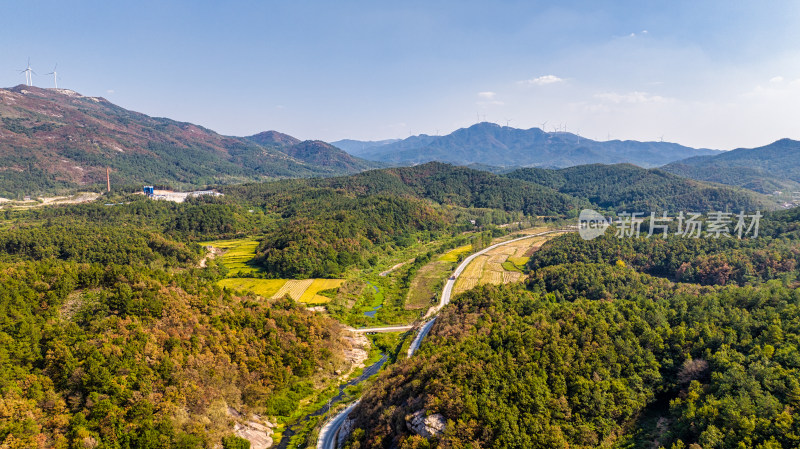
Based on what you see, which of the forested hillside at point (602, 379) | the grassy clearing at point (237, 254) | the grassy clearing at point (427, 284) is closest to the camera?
the forested hillside at point (602, 379)

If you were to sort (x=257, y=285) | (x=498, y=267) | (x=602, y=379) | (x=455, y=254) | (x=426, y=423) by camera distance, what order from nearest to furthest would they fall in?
(x=426, y=423) → (x=602, y=379) → (x=257, y=285) → (x=498, y=267) → (x=455, y=254)

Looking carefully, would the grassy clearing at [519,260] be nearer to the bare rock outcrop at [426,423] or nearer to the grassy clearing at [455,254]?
the grassy clearing at [455,254]

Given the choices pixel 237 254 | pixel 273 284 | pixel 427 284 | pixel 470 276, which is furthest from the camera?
pixel 237 254

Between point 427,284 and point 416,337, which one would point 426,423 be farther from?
point 427,284

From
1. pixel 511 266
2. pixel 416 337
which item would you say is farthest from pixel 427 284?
pixel 416 337

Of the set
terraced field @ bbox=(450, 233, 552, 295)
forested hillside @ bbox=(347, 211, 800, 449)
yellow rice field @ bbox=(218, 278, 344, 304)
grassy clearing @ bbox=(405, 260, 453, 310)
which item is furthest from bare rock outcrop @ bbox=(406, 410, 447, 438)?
terraced field @ bbox=(450, 233, 552, 295)

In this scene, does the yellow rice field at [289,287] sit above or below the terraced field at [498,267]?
below

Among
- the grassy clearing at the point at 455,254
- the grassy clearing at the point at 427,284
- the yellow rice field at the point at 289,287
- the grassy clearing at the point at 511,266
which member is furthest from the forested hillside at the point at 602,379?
the grassy clearing at the point at 455,254
